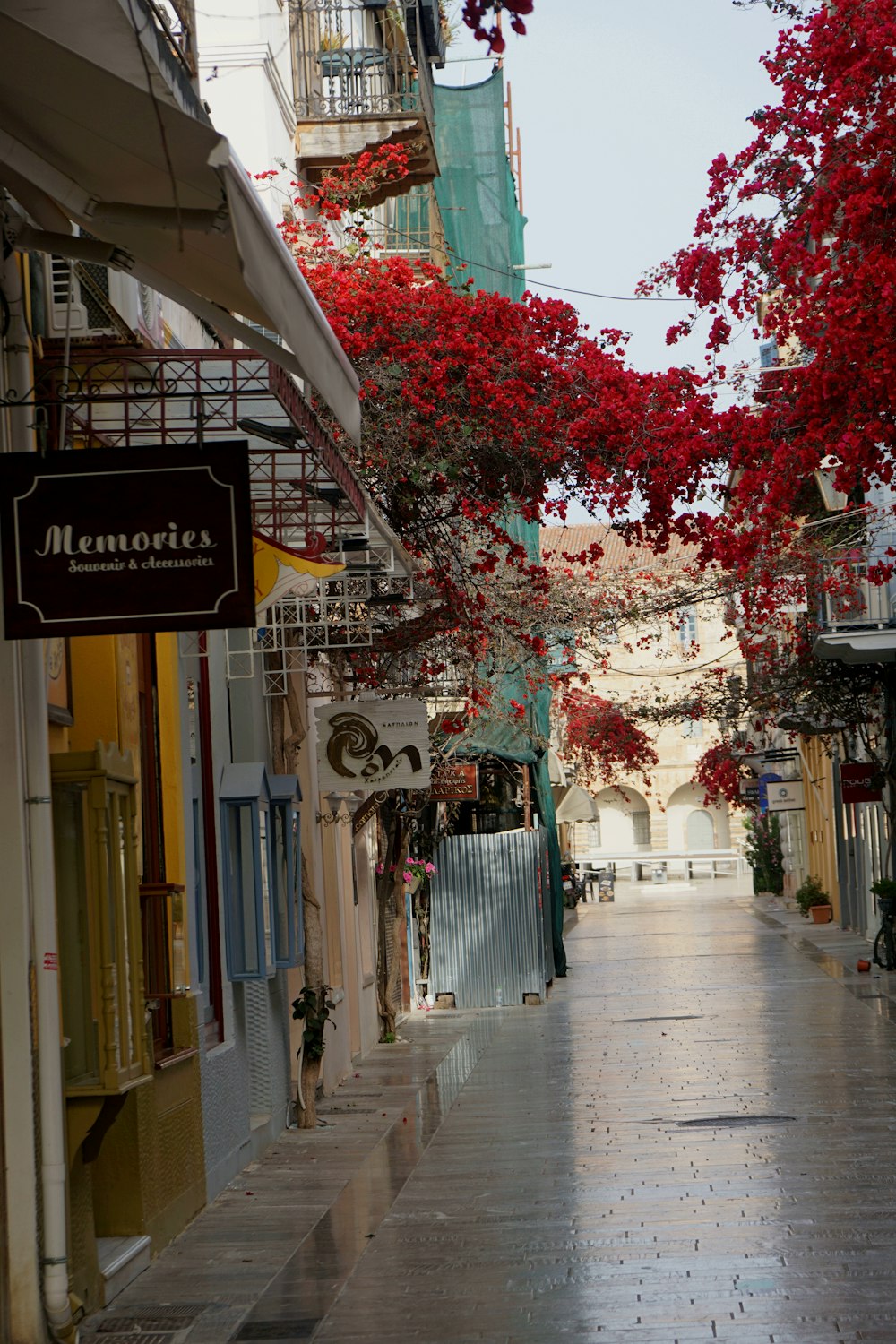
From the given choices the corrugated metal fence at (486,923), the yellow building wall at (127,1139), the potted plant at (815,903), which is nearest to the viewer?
the yellow building wall at (127,1139)

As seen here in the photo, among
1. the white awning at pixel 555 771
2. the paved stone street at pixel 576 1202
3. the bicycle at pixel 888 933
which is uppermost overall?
the white awning at pixel 555 771

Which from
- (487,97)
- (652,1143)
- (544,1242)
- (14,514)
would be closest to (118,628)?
(14,514)

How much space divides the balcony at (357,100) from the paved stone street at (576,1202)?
8.11 meters

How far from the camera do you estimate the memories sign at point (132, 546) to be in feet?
20.1

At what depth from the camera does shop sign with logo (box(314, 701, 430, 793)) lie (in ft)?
49.0

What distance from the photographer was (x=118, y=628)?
6.19 m

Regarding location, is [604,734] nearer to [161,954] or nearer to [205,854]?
[205,854]

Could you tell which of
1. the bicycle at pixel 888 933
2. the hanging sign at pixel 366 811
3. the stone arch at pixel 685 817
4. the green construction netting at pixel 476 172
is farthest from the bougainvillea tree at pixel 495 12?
the stone arch at pixel 685 817

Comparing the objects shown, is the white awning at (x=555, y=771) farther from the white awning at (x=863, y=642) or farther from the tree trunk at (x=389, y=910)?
the tree trunk at (x=389, y=910)

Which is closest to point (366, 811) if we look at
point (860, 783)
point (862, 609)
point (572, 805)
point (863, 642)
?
point (863, 642)

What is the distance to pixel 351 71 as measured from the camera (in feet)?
56.9

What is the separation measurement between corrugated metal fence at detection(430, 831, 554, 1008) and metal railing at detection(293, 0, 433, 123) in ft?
31.4

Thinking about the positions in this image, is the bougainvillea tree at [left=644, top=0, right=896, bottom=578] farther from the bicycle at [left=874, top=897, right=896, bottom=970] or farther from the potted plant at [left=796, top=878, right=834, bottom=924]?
the potted plant at [left=796, top=878, right=834, bottom=924]

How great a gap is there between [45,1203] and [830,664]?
20.6 meters
